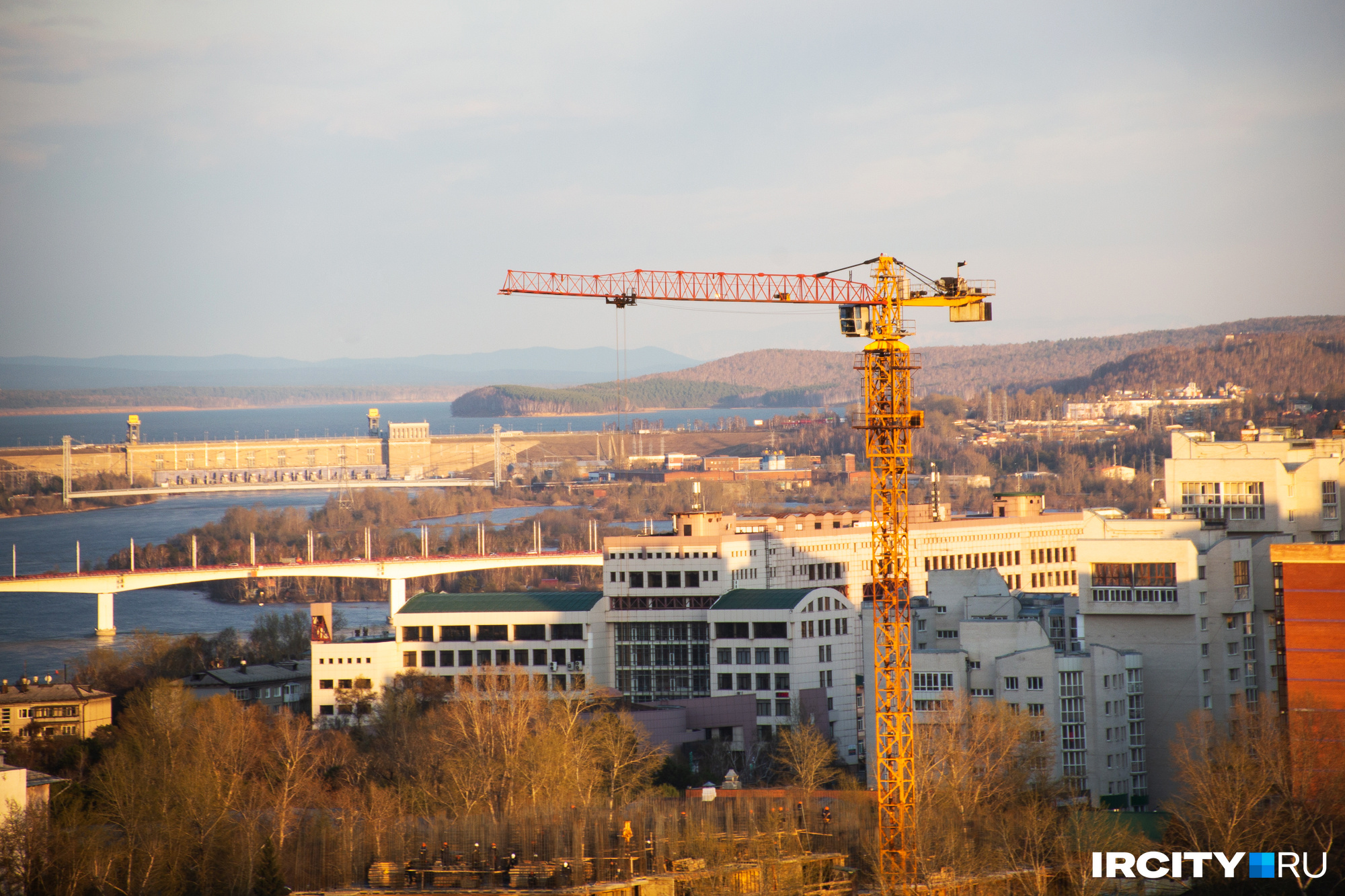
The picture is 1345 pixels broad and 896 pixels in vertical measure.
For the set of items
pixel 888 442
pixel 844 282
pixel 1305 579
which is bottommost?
pixel 1305 579

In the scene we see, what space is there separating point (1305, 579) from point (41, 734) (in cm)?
3136

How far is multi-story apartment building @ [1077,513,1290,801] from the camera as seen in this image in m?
41.4

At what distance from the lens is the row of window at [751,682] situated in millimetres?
49219

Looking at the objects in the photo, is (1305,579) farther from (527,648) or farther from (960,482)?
(960,482)

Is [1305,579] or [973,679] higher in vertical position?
[1305,579]

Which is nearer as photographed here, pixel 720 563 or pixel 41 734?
pixel 41 734

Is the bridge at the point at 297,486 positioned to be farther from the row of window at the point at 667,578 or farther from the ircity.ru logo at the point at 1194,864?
the ircity.ru logo at the point at 1194,864

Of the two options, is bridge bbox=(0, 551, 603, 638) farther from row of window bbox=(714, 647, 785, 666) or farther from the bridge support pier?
row of window bbox=(714, 647, 785, 666)

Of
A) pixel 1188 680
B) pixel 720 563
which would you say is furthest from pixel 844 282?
pixel 1188 680

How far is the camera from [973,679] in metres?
41.5

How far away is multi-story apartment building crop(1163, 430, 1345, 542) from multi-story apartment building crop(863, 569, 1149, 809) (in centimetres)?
768

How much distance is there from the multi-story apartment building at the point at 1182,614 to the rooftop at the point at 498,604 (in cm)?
1713

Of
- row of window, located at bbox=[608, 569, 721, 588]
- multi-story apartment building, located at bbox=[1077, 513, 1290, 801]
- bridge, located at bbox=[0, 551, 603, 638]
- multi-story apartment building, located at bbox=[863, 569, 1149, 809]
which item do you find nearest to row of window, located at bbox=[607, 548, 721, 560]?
row of window, located at bbox=[608, 569, 721, 588]

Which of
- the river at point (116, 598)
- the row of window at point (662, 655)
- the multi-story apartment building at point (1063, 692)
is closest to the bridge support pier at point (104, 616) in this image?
the river at point (116, 598)
